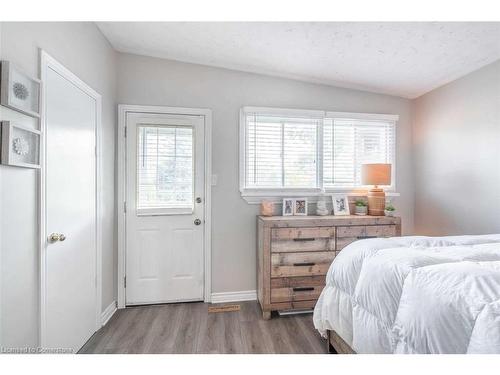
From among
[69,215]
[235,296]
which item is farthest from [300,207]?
[69,215]

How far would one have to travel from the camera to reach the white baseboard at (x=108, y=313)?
2.13 metres

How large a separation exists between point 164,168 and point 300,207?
60.4 inches

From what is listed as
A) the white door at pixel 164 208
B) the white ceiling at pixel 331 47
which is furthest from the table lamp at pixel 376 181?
the white door at pixel 164 208

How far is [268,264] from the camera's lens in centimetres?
222

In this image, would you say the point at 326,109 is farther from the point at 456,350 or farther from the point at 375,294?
the point at 456,350

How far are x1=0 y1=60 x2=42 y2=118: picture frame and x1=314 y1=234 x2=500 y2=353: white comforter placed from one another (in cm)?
196

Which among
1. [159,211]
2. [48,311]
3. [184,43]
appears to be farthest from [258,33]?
[48,311]

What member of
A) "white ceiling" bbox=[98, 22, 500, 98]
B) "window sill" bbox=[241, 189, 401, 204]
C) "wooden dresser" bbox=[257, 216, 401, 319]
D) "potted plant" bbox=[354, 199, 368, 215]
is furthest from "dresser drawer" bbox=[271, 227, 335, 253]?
"white ceiling" bbox=[98, 22, 500, 98]

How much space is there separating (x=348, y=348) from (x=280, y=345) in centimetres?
60

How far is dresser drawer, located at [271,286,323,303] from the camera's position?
222 cm

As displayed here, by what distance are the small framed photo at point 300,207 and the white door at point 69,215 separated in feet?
6.37

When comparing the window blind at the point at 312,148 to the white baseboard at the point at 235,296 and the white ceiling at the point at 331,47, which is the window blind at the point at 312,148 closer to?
the white ceiling at the point at 331,47

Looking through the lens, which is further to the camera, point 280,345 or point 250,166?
point 250,166

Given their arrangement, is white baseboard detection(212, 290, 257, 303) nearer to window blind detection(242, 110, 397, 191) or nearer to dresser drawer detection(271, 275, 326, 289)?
dresser drawer detection(271, 275, 326, 289)
